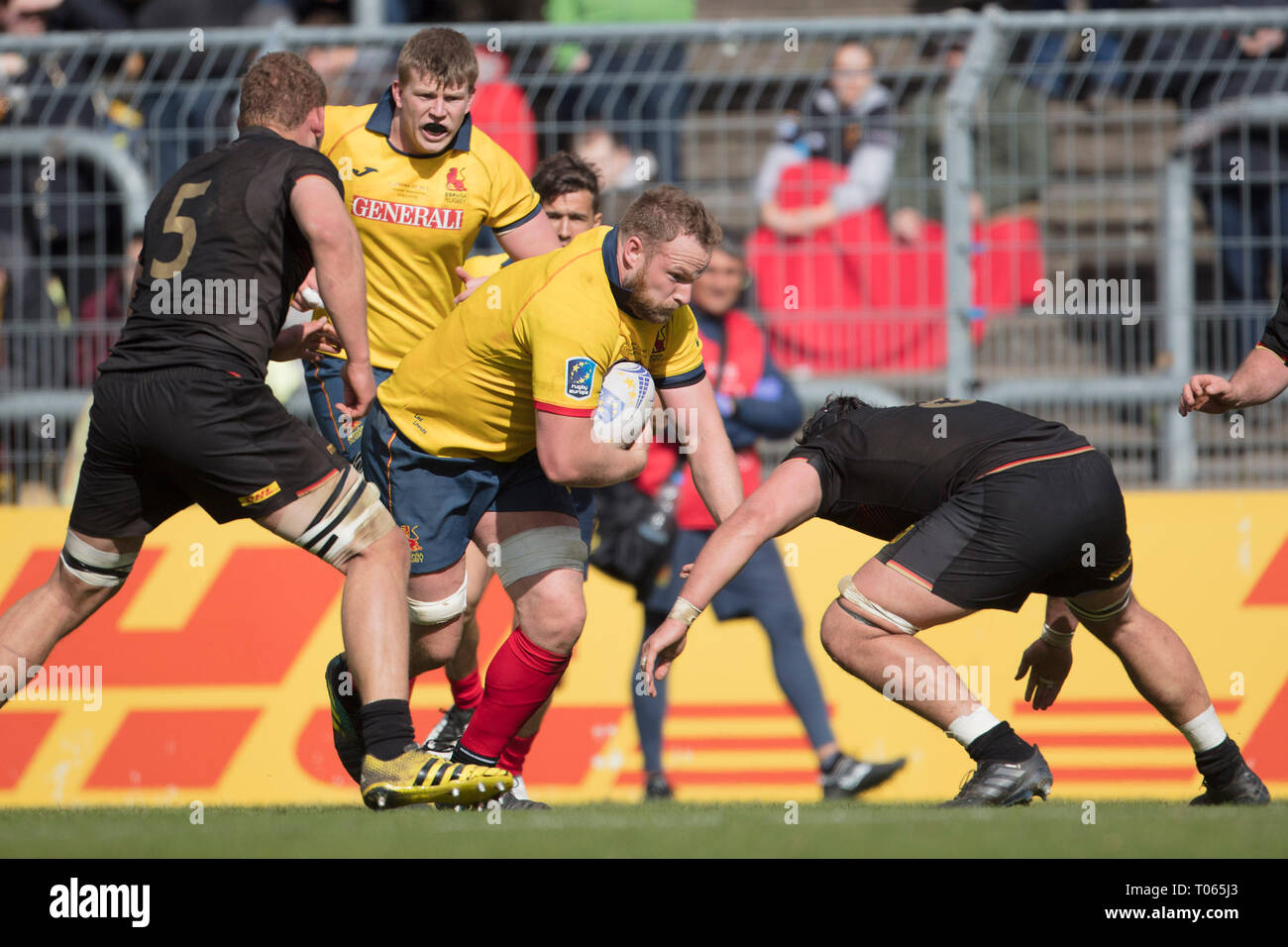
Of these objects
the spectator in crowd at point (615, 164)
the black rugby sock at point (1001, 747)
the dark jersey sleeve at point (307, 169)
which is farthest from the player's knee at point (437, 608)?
the spectator in crowd at point (615, 164)

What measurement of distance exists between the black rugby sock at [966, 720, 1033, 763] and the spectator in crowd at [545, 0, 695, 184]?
4113 millimetres

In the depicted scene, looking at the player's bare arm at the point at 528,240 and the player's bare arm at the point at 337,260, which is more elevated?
the player's bare arm at the point at 528,240

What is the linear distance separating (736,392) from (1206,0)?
4.83 meters

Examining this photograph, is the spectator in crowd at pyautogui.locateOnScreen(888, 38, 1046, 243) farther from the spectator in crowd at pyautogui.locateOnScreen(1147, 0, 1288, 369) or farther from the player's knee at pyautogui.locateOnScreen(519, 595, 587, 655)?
the player's knee at pyautogui.locateOnScreen(519, 595, 587, 655)

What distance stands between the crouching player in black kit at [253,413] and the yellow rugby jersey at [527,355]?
0.39 m

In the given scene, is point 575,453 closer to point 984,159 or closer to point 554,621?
point 554,621

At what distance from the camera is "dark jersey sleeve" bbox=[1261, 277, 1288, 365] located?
589 cm

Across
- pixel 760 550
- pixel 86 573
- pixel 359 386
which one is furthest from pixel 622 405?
pixel 760 550

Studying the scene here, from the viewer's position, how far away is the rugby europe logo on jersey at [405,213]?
5953mm

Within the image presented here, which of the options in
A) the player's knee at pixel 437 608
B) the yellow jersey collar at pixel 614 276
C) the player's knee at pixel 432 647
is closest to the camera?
the yellow jersey collar at pixel 614 276

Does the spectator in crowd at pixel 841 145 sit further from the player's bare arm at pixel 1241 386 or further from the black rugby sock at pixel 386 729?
the black rugby sock at pixel 386 729

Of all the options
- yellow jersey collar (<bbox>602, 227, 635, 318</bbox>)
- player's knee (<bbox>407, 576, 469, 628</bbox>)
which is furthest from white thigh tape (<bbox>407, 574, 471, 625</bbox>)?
yellow jersey collar (<bbox>602, 227, 635, 318</bbox>)

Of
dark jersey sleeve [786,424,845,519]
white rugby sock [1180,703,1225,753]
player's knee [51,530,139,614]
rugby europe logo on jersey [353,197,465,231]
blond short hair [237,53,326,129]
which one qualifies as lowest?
white rugby sock [1180,703,1225,753]

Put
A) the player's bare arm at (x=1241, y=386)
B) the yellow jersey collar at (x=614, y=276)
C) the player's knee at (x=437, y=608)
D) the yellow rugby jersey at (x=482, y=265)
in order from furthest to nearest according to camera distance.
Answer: the yellow rugby jersey at (x=482, y=265), the player's knee at (x=437, y=608), the player's bare arm at (x=1241, y=386), the yellow jersey collar at (x=614, y=276)
